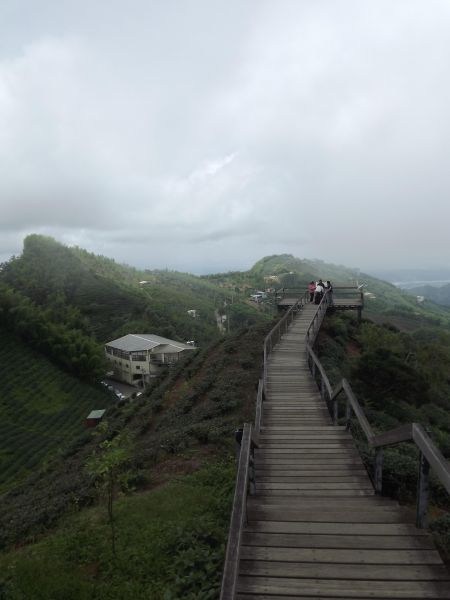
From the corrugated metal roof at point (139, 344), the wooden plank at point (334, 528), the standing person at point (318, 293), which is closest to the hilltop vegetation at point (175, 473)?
the wooden plank at point (334, 528)

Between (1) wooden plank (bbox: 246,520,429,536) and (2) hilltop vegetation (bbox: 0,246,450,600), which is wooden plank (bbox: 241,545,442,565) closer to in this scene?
(1) wooden plank (bbox: 246,520,429,536)

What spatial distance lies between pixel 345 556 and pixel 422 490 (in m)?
1.03

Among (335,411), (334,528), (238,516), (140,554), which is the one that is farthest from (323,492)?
(335,411)

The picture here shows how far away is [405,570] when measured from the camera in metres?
3.83

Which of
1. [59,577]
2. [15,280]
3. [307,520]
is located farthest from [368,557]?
[15,280]

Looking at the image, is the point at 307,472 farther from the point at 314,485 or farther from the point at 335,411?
the point at 335,411

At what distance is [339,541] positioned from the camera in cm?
425

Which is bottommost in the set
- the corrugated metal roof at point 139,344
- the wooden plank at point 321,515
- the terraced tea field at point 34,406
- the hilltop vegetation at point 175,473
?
the terraced tea field at point 34,406

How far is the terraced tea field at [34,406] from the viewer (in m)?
37.4

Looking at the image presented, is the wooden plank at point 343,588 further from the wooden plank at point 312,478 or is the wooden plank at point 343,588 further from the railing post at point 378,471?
the wooden plank at point 312,478

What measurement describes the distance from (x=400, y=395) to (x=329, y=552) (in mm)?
12495

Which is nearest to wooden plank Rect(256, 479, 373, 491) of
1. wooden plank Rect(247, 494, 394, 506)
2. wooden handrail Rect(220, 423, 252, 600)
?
wooden plank Rect(247, 494, 394, 506)

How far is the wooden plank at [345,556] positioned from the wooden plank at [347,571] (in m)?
0.06

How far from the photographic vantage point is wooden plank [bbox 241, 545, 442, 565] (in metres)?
3.95
